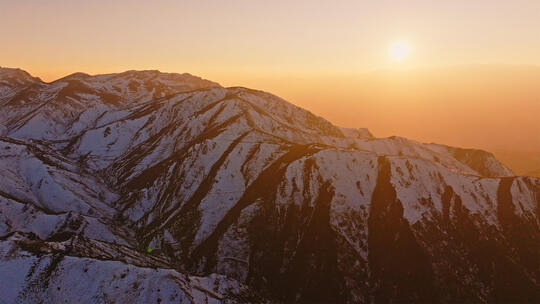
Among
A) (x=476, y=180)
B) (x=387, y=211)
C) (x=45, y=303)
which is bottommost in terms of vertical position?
(x=45, y=303)

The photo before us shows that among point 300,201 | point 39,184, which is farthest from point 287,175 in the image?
point 39,184

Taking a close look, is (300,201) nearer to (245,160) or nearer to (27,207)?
(245,160)

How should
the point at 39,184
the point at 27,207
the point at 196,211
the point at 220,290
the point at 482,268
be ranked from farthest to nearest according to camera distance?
the point at 39,184 → the point at 196,211 → the point at 27,207 → the point at 482,268 → the point at 220,290

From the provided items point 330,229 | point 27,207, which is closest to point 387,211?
point 330,229

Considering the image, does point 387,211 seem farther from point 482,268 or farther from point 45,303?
point 45,303

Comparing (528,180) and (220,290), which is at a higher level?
(528,180)

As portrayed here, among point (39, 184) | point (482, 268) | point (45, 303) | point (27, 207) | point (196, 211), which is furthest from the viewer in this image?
point (39, 184)

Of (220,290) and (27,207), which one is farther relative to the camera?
(27,207)
